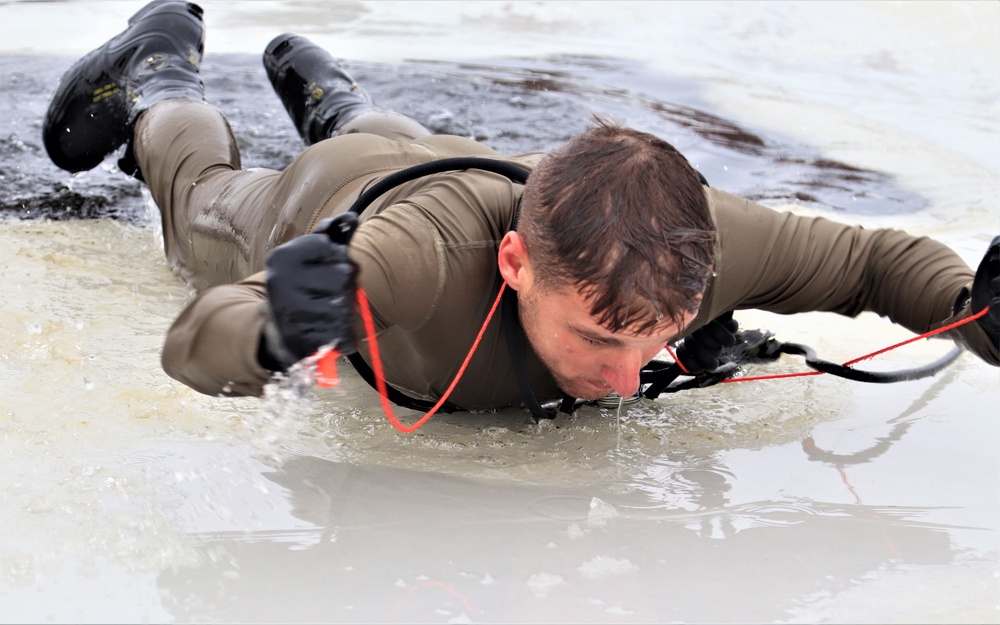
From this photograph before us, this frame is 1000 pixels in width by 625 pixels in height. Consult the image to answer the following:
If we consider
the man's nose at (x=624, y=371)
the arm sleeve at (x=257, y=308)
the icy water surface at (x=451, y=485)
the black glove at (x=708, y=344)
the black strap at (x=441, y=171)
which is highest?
the black strap at (x=441, y=171)

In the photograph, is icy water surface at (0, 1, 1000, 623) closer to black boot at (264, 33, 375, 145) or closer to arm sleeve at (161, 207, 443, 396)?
arm sleeve at (161, 207, 443, 396)

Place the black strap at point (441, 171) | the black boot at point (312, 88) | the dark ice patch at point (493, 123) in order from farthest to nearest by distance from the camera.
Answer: the dark ice patch at point (493, 123) < the black boot at point (312, 88) < the black strap at point (441, 171)

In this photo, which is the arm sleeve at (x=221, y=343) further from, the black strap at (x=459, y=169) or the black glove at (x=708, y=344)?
the black glove at (x=708, y=344)

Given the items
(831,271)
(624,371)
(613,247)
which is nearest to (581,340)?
(624,371)

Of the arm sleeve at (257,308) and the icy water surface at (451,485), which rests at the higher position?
the arm sleeve at (257,308)

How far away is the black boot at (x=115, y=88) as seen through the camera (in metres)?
3.16

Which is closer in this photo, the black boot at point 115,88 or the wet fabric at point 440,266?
the wet fabric at point 440,266

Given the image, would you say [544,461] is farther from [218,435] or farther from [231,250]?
[231,250]

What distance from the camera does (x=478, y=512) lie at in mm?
1735

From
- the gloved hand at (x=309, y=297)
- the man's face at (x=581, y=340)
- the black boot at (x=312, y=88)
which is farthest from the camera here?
the black boot at (x=312, y=88)

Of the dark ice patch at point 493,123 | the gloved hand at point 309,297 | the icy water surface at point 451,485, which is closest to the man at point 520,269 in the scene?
the gloved hand at point 309,297

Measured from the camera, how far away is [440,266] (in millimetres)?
1656

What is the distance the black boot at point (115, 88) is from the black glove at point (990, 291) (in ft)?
7.43

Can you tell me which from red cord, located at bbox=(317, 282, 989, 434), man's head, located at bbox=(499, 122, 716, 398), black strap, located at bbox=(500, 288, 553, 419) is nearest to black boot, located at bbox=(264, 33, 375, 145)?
red cord, located at bbox=(317, 282, 989, 434)
